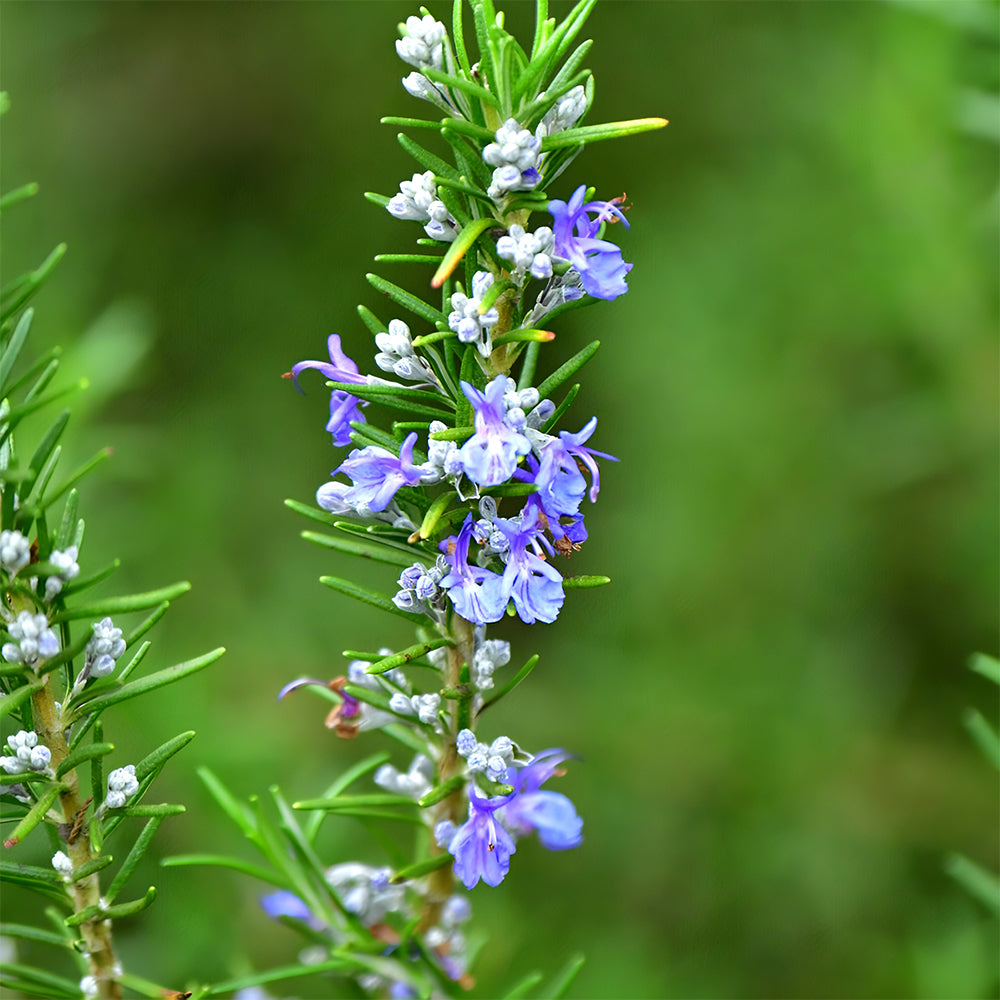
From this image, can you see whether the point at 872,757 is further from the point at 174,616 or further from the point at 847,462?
the point at 174,616

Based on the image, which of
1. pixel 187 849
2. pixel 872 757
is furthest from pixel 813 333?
pixel 187 849

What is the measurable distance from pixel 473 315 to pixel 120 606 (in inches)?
18.6

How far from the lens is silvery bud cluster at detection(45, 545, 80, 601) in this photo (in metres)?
1.03

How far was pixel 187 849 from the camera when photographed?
272 cm

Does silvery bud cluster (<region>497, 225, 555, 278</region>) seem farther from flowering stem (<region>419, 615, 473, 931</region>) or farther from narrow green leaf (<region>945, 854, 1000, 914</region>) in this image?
narrow green leaf (<region>945, 854, 1000, 914</region>)

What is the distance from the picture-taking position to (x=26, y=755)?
43.3 inches

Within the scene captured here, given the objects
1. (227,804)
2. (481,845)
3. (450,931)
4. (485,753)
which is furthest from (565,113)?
(450,931)

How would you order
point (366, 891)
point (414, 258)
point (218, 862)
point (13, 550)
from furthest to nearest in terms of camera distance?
point (366, 891), point (218, 862), point (414, 258), point (13, 550)

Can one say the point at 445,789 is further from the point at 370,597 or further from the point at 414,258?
the point at 414,258

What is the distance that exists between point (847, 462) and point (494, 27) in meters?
2.97

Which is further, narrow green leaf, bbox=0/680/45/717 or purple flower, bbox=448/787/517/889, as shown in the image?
purple flower, bbox=448/787/517/889

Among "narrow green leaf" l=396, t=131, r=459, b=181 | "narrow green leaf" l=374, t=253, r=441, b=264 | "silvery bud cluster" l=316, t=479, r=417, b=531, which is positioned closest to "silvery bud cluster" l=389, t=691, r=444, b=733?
"silvery bud cluster" l=316, t=479, r=417, b=531

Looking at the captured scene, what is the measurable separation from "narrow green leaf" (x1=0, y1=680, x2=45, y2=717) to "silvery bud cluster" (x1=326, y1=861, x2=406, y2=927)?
21.0 inches

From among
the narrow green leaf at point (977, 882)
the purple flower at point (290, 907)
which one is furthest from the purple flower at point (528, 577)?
the narrow green leaf at point (977, 882)
